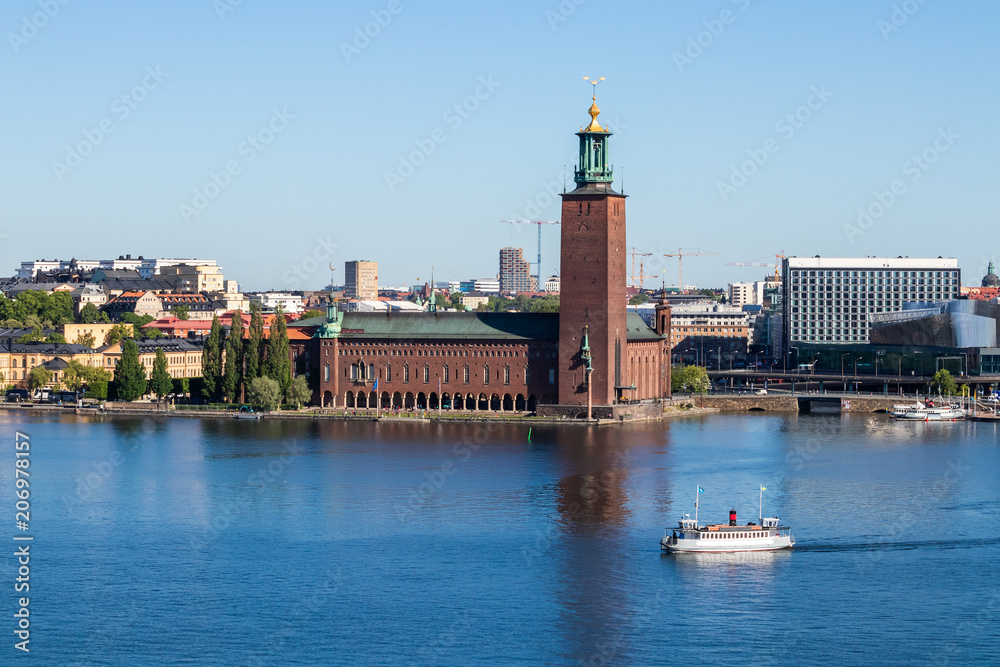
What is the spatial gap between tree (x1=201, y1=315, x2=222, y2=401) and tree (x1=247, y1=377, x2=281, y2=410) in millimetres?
5265

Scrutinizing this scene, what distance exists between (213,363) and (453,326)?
16.4 meters

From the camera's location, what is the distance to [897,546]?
5697 cm

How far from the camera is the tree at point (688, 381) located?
11906cm

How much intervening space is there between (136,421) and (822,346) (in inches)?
2607

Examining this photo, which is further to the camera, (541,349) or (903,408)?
(903,408)

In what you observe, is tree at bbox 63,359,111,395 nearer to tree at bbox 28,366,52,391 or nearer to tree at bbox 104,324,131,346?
tree at bbox 28,366,52,391

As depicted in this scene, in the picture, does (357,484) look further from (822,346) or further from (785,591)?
(822,346)

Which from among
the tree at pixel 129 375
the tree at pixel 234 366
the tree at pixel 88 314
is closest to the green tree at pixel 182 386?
the tree at pixel 129 375

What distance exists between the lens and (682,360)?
17275cm

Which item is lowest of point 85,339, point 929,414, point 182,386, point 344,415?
point 344,415

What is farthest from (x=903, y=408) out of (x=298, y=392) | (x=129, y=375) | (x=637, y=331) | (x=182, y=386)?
(x=129, y=375)

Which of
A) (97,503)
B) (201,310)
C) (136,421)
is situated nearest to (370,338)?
(136,421)

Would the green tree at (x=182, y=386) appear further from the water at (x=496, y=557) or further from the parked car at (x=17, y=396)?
the water at (x=496, y=557)

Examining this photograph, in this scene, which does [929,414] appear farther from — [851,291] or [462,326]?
[851,291]
